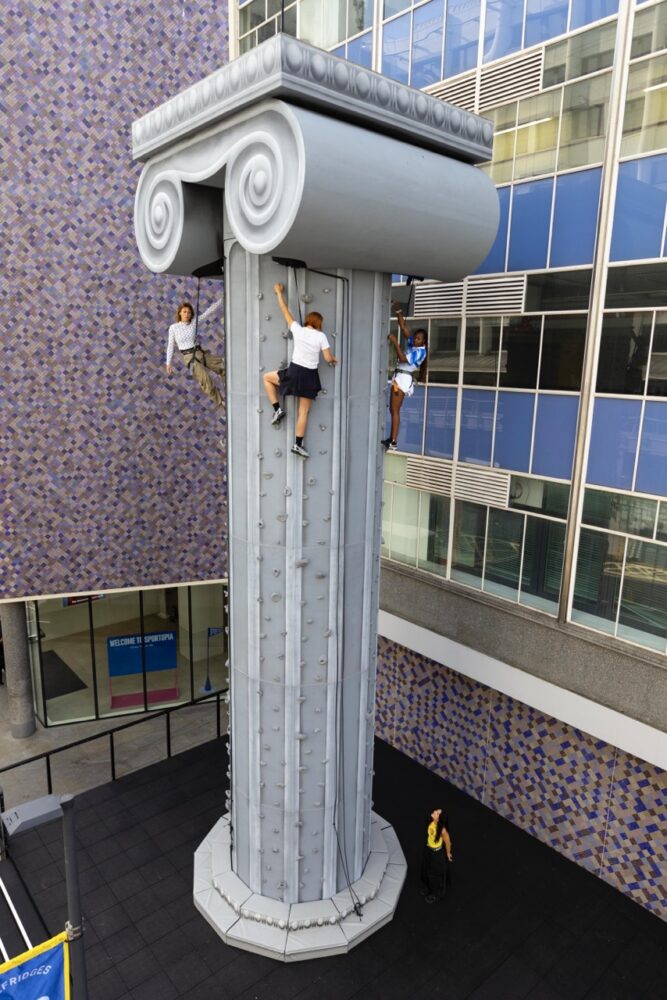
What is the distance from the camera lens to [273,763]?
382 inches

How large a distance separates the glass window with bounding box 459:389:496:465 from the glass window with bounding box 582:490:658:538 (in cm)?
199

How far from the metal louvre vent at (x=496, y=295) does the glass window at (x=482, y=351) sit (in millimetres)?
163

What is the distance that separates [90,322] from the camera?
14023 millimetres

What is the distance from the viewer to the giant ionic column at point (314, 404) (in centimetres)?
692

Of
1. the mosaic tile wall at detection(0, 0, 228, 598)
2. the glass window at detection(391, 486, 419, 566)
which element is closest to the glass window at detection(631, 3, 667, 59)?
the glass window at detection(391, 486, 419, 566)

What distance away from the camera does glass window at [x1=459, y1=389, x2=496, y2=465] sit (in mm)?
11719

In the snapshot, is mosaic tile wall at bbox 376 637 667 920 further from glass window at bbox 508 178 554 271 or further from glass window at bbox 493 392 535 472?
glass window at bbox 508 178 554 271

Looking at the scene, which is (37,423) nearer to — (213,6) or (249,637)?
(249,637)

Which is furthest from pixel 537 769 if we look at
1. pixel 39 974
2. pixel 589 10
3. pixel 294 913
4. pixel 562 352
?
pixel 589 10

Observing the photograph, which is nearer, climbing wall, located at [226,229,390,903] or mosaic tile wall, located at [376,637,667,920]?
climbing wall, located at [226,229,390,903]

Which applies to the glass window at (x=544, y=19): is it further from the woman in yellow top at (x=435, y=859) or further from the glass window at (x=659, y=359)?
the woman in yellow top at (x=435, y=859)

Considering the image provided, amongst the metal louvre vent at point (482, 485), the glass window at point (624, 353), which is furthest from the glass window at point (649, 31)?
the metal louvre vent at point (482, 485)

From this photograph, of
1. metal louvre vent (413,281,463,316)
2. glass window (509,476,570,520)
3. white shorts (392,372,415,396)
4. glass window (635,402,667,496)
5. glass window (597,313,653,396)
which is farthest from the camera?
metal louvre vent (413,281,463,316)

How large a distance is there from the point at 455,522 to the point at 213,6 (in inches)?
461
